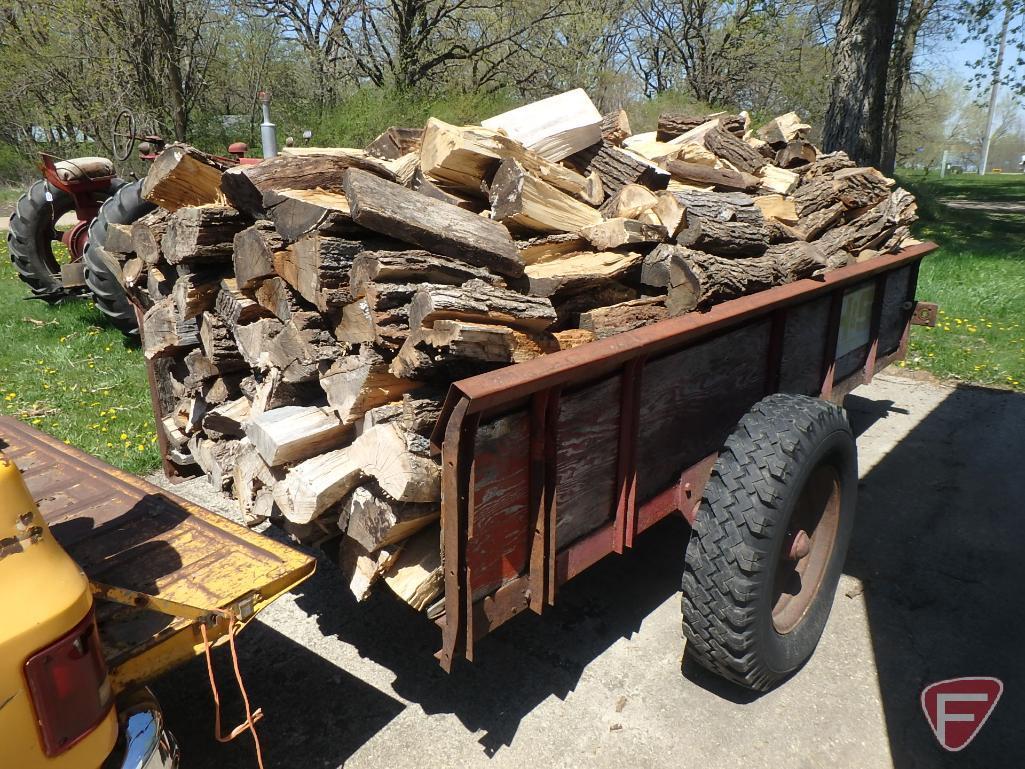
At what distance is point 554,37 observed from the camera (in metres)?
19.7

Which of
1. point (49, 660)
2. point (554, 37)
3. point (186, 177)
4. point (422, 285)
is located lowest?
point (49, 660)

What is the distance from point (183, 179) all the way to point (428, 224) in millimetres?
1277

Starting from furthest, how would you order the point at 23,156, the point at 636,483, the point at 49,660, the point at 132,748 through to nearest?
1. the point at 23,156
2. the point at 636,483
3. the point at 132,748
4. the point at 49,660

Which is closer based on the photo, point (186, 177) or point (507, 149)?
point (186, 177)

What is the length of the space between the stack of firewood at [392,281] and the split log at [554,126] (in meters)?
0.01

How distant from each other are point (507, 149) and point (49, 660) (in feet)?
8.26

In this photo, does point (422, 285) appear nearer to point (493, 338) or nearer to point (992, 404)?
point (493, 338)

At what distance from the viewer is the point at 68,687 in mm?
1383

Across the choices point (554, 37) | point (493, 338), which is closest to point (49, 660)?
point (493, 338)

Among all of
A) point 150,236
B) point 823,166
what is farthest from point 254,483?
point 823,166

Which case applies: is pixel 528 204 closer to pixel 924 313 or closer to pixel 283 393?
pixel 283 393

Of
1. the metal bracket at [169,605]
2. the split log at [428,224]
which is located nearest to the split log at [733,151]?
the split log at [428,224]

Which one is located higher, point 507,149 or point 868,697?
point 507,149

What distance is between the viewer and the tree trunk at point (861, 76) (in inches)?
402
